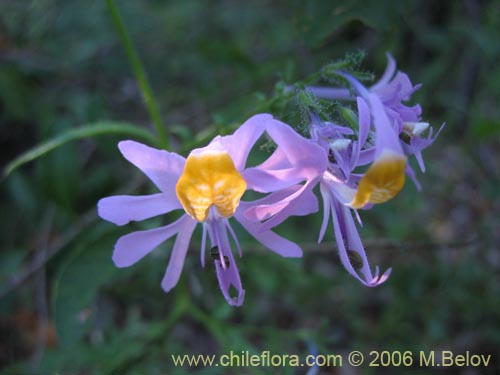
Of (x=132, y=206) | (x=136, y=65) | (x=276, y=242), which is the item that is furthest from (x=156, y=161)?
(x=136, y=65)

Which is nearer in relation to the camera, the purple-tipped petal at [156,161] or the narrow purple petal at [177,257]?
the purple-tipped petal at [156,161]

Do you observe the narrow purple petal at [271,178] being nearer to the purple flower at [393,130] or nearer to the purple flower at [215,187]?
the purple flower at [215,187]


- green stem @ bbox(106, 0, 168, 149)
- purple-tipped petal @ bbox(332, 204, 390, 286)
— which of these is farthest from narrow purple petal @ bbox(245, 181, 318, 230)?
green stem @ bbox(106, 0, 168, 149)

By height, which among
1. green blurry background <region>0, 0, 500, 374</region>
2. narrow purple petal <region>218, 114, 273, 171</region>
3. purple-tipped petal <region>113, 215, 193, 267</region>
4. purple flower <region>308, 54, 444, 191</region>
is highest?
narrow purple petal <region>218, 114, 273, 171</region>

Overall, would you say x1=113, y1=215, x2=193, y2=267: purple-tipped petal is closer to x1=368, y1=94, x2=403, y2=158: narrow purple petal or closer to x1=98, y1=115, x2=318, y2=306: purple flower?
x1=98, y1=115, x2=318, y2=306: purple flower

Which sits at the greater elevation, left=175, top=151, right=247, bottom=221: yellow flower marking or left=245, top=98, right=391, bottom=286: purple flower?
left=175, top=151, right=247, bottom=221: yellow flower marking

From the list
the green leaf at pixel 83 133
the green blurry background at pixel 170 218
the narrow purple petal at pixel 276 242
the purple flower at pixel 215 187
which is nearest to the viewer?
the purple flower at pixel 215 187

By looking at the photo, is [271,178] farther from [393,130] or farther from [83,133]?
[83,133]

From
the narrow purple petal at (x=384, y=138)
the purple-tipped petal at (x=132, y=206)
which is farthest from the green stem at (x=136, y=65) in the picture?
the narrow purple petal at (x=384, y=138)
